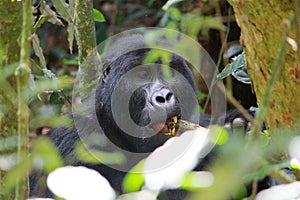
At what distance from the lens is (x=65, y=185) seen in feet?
2.90

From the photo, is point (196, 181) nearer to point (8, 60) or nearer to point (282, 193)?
point (282, 193)

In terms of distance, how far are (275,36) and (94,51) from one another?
167 centimetres

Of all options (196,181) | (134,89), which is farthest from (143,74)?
(196,181)

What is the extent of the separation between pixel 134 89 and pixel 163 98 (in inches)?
9.4

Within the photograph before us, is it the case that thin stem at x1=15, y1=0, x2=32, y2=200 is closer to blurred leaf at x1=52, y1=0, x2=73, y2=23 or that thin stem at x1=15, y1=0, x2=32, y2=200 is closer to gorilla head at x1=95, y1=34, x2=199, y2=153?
blurred leaf at x1=52, y1=0, x2=73, y2=23

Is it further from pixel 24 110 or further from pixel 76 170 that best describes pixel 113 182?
pixel 76 170

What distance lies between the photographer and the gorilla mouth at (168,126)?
267 centimetres

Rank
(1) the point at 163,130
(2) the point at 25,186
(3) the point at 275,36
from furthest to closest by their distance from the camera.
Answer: (1) the point at 163,130 → (3) the point at 275,36 → (2) the point at 25,186

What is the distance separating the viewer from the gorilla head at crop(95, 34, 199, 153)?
9.72 ft

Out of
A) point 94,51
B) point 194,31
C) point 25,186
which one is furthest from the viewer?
point 194,31

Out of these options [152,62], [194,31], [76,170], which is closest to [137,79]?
[152,62]

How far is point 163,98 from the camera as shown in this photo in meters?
2.83

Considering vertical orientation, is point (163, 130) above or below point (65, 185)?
below

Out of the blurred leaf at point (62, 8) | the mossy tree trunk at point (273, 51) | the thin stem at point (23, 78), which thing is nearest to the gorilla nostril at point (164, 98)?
the blurred leaf at point (62, 8)
